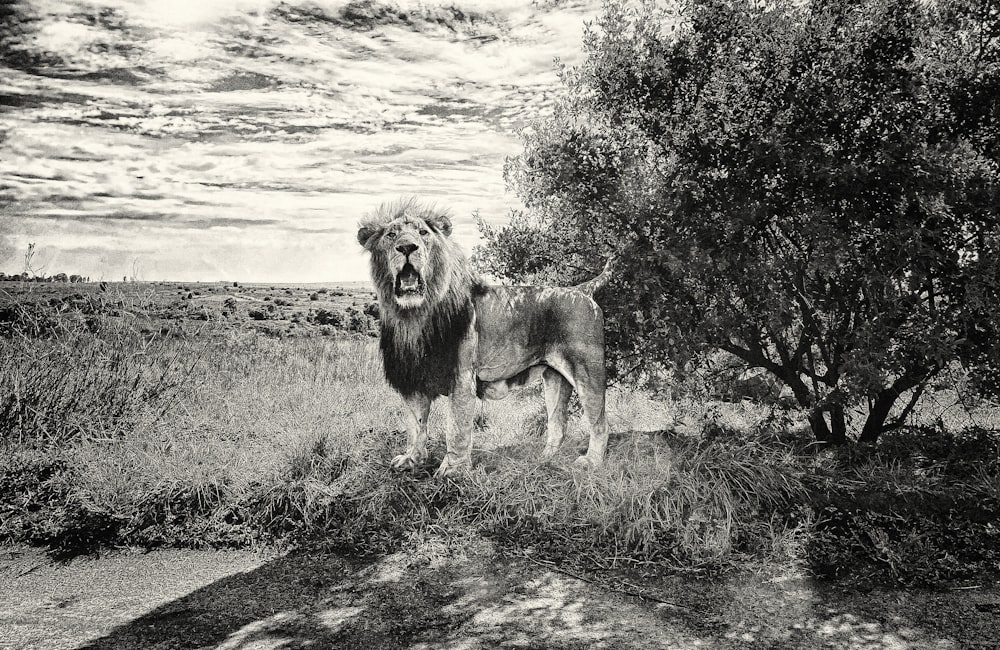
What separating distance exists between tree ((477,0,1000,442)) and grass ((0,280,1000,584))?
0.77m

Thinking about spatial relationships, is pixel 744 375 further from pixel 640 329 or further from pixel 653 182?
pixel 653 182

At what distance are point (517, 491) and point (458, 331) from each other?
1211 millimetres

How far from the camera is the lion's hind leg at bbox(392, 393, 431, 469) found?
17.2ft

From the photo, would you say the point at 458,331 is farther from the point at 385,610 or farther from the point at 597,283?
the point at 385,610

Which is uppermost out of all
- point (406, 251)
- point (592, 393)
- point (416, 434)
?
point (406, 251)

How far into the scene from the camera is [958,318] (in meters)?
5.23

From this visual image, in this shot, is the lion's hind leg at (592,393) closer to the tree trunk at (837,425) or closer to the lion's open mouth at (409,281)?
the lion's open mouth at (409,281)

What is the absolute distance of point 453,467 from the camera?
17.0 ft

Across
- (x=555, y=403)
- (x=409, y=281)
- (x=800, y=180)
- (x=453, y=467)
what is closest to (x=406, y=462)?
(x=453, y=467)

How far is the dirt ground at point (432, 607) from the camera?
355 centimetres

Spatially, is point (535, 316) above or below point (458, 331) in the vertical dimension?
above

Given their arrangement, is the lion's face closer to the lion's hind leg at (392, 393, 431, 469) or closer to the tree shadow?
the lion's hind leg at (392, 393, 431, 469)

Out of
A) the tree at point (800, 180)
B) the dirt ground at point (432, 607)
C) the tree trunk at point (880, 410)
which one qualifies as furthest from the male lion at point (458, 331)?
the tree trunk at point (880, 410)

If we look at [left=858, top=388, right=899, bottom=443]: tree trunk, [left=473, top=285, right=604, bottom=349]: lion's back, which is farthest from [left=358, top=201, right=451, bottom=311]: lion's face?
[left=858, top=388, right=899, bottom=443]: tree trunk
